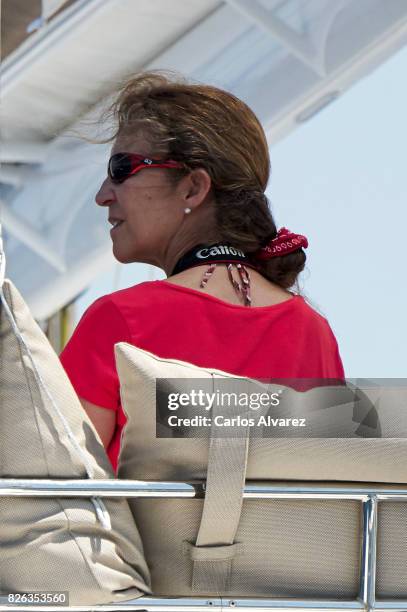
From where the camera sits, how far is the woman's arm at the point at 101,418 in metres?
1.87

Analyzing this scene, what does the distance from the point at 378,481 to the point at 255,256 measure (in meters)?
0.63

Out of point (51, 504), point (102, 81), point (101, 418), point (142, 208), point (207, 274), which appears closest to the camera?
point (51, 504)

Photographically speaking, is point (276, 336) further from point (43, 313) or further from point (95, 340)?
point (43, 313)

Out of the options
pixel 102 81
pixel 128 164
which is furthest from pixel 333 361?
pixel 102 81

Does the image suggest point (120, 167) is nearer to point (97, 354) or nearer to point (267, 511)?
point (97, 354)

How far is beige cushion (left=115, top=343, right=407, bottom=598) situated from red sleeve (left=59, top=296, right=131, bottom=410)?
0.20 metres

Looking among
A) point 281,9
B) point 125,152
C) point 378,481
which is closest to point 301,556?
point 378,481

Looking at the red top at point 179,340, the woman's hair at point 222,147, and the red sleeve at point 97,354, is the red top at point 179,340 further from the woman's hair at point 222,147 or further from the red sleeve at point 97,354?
the woman's hair at point 222,147

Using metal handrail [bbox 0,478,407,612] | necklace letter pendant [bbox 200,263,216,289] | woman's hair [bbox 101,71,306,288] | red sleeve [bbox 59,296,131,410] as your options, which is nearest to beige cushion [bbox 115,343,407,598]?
metal handrail [bbox 0,478,407,612]

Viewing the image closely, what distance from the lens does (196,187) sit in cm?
212

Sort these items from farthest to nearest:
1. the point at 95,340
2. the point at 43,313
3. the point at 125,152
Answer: the point at 43,313
the point at 125,152
the point at 95,340

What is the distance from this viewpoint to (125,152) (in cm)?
210

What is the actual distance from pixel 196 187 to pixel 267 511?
0.70 metres

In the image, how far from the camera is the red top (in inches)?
74.2
